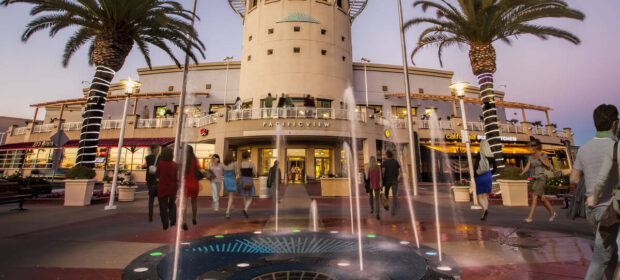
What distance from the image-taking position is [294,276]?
3064 millimetres

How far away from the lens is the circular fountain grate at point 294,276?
3.00m

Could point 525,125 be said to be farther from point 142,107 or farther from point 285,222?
point 142,107

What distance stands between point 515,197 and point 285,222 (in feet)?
30.8

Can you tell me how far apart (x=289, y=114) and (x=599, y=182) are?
19.8 m

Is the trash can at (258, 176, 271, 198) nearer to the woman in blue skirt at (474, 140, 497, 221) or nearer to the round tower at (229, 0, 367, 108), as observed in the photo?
the woman in blue skirt at (474, 140, 497, 221)

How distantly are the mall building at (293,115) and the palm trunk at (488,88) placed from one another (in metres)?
10.1

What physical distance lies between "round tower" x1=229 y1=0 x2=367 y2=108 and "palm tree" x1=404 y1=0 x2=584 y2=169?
13.7m

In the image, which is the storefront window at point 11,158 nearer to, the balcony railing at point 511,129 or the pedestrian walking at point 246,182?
the pedestrian walking at point 246,182

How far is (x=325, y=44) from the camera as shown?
2816 centimetres

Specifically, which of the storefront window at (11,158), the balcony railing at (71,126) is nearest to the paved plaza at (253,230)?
the balcony railing at (71,126)

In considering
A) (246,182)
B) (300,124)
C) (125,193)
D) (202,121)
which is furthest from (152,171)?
(202,121)

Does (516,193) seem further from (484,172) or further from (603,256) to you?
(603,256)

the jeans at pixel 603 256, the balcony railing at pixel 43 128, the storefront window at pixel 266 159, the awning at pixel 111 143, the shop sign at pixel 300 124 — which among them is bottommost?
the jeans at pixel 603 256

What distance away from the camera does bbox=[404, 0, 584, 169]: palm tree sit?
12681 mm
